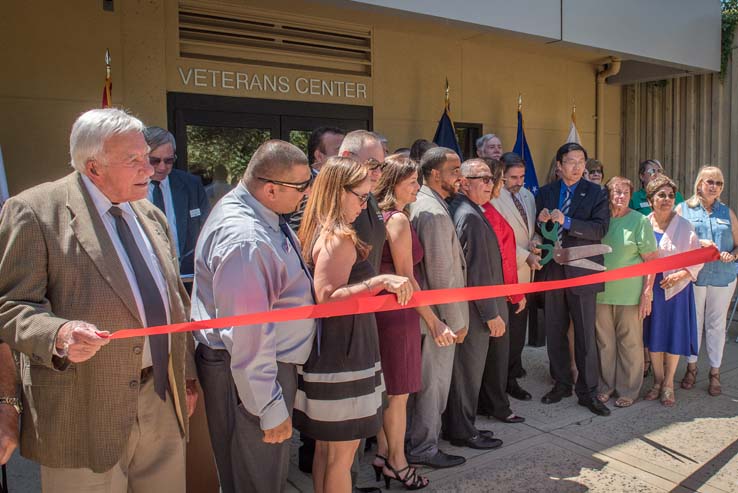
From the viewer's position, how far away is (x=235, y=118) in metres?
6.23

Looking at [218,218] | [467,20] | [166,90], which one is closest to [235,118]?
[166,90]

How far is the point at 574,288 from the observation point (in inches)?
194

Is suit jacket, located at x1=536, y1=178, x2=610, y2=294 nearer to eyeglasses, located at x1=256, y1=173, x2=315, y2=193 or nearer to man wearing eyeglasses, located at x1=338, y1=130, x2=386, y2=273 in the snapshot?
man wearing eyeglasses, located at x1=338, y1=130, x2=386, y2=273

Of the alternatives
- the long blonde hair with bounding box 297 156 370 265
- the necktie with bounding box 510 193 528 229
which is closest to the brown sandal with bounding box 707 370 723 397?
the necktie with bounding box 510 193 528 229

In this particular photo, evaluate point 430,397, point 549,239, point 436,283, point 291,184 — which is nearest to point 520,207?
point 549,239

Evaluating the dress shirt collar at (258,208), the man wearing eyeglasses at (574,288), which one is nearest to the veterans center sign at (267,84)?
the man wearing eyeglasses at (574,288)

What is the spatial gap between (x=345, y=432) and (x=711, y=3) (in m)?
8.98

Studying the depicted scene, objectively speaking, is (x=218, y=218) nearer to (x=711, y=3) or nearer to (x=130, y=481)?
(x=130, y=481)

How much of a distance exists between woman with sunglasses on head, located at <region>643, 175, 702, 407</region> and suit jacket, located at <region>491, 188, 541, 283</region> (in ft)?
3.39

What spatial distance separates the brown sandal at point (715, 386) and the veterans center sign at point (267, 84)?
458cm

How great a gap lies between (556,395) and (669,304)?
50.2 inches

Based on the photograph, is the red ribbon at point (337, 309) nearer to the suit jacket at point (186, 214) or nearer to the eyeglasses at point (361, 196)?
the eyeglasses at point (361, 196)

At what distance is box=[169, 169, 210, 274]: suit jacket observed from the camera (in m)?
4.43

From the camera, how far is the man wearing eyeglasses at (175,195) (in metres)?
4.28
